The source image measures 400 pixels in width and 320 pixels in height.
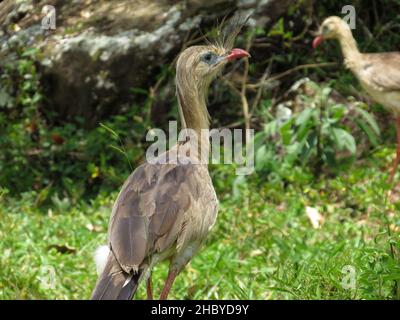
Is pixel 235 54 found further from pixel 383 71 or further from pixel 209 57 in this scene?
pixel 383 71

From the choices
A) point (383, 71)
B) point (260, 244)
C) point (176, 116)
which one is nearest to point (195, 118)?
point (260, 244)

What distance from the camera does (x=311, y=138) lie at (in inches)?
216

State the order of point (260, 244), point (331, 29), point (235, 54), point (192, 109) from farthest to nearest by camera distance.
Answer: point (331, 29) < point (260, 244) < point (235, 54) < point (192, 109)

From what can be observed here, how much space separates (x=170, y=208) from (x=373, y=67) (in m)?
3.20

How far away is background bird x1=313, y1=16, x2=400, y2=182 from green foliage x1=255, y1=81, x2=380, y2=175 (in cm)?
22

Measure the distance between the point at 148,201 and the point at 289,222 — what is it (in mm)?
1872

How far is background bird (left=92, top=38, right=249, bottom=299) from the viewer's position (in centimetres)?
286

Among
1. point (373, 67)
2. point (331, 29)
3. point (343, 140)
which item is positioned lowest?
point (343, 140)

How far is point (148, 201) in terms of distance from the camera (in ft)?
10.1

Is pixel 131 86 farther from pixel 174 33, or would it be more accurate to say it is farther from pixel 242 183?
pixel 242 183

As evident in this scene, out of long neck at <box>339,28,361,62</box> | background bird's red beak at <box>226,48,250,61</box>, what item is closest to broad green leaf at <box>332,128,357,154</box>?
long neck at <box>339,28,361,62</box>

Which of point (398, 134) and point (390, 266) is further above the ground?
point (390, 266)

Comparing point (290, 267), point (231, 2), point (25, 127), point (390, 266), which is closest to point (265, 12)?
point (231, 2)

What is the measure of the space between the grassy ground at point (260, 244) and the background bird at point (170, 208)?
0.39m
